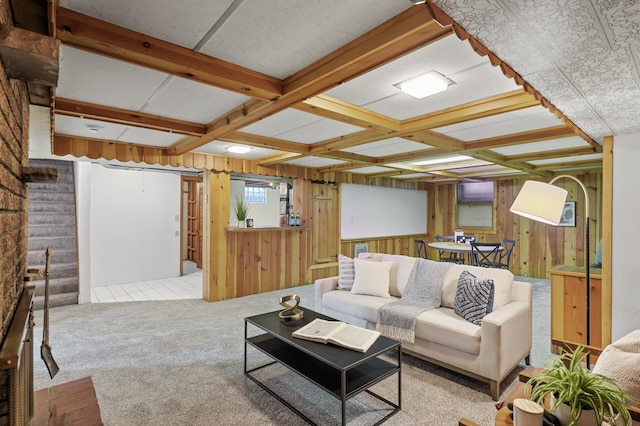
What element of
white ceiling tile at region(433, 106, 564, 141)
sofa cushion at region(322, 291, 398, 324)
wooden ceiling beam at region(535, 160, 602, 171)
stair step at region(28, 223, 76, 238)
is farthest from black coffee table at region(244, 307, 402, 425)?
wooden ceiling beam at region(535, 160, 602, 171)

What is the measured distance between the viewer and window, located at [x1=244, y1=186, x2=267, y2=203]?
724 centimetres

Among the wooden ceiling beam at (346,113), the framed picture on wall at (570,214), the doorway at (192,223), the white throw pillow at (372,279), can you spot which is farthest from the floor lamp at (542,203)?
the doorway at (192,223)

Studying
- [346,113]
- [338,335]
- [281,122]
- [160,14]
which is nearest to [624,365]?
[338,335]

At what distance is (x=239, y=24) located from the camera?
5.11 ft

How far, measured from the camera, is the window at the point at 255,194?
724cm

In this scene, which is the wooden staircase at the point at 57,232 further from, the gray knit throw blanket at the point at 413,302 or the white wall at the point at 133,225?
the gray knit throw blanket at the point at 413,302

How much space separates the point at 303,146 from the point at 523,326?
303cm

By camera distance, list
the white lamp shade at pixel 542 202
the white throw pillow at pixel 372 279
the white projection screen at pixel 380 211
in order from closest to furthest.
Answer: the white lamp shade at pixel 542 202 < the white throw pillow at pixel 372 279 < the white projection screen at pixel 380 211

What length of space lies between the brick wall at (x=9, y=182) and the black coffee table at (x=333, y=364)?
4.81 feet

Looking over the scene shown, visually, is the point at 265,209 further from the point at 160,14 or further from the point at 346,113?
the point at 160,14

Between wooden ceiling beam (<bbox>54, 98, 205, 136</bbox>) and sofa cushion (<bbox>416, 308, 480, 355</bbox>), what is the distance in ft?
9.08

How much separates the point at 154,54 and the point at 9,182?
88 cm

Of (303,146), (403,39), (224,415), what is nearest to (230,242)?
(303,146)

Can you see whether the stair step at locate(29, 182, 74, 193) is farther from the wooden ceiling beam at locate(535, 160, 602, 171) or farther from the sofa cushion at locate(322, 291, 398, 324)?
the wooden ceiling beam at locate(535, 160, 602, 171)
